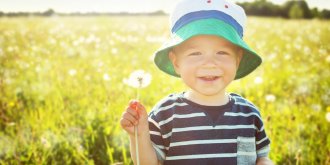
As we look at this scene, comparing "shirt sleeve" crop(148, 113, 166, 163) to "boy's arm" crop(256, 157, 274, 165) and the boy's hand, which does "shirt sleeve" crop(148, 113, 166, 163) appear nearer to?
the boy's hand

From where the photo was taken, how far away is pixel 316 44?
810 centimetres

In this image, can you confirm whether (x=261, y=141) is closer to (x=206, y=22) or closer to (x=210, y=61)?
(x=210, y=61)

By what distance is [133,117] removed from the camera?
74.8 inches

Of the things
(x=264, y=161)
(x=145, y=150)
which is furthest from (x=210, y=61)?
(x=264, y=161)

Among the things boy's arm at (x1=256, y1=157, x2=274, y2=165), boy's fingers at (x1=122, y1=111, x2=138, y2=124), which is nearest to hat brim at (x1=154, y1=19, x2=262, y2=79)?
boy's fingers at (x1=122, y1=111, x2=138, y2=124)

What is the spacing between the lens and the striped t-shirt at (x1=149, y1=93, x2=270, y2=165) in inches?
82.7

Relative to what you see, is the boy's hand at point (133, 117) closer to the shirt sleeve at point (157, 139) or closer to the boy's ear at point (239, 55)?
the shirt sleeve at point (157, 139)

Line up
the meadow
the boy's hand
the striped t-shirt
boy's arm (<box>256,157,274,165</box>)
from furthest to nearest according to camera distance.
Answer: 1. the meadow
2. boy's arm (<box>256,157,274,165</box>)
3. the striped t-shirt
4. the boy's hand

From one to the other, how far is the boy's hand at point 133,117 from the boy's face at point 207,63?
26 cm

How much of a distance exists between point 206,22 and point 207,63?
0.58 ft

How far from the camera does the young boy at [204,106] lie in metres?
2.01

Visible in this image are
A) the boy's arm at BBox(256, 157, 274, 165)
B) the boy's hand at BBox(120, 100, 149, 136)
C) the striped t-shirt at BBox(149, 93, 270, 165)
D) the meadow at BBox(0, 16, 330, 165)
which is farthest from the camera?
the meadow at BBox(0, 16, 330, 165)

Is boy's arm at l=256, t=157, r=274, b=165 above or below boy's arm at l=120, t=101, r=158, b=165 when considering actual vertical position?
below

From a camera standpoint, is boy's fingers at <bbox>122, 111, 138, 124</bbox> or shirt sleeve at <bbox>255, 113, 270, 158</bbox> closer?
boy's fingers at <bbox>122, 111, 138, 124</bbox>
